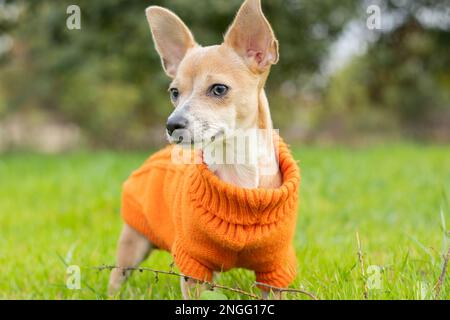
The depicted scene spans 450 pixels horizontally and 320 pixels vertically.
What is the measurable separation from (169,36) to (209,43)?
25.7ft

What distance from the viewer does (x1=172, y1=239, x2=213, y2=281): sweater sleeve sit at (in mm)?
2719

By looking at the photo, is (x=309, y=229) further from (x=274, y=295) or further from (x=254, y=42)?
(x=254, y=42)

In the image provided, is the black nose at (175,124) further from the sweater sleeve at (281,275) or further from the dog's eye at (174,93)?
the sweater sleeve at (281,275)

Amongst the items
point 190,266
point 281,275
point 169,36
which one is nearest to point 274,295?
point 281,275

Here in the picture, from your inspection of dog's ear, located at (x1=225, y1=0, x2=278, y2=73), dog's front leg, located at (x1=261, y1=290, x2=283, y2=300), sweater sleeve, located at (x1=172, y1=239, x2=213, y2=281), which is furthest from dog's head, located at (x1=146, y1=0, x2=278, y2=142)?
dog's front leg, located at (x1=261, y1=290, x2=283, y2=300)

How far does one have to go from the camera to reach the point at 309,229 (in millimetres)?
4742

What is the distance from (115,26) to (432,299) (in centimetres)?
1095

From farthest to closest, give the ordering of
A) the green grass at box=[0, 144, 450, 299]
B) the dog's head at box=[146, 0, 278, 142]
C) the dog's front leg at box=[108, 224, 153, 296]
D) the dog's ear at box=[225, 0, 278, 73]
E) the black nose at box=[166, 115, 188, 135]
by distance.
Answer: the dog's front leg at box=[108, 224, 153, 296] → the green grass at box=[0, 144, 450, 299] → the dog's ear at box=[225, 0, 278, 73] → the dog's head at box=[146, 0, 278, 142] → the black nose at box=[166, 115, 188, 135]

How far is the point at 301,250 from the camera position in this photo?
3752 millimetres

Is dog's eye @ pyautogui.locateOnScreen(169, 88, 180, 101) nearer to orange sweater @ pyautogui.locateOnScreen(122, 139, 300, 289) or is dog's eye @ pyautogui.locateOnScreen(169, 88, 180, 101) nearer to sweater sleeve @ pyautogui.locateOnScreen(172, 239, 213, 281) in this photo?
orange sweater @ pyautogui.locateOnScreen(122, 139, 300, 289)

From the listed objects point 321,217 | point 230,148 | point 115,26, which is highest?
point 115,26

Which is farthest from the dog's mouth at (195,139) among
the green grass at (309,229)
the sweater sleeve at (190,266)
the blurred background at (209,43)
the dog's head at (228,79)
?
the blurred background at (209,43)

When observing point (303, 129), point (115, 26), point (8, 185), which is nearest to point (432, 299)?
point (8, 185)
